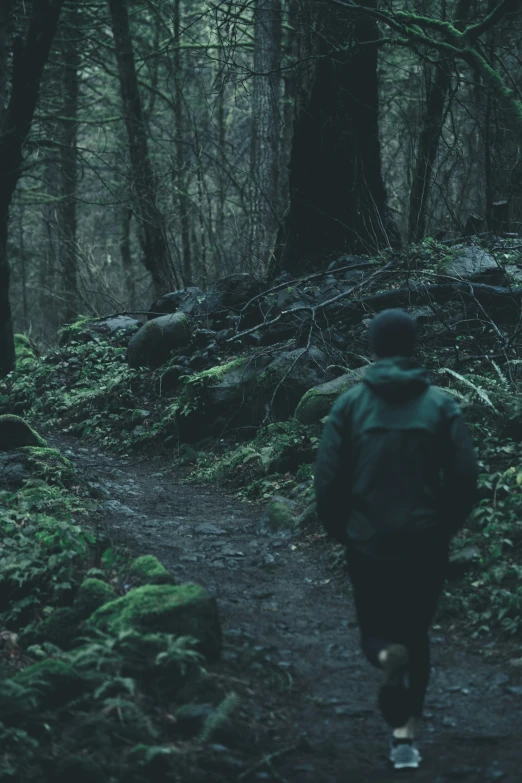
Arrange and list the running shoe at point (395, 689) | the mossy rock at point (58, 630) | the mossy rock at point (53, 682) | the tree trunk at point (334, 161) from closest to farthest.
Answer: the running shoe at point (395, 689) < the mossy rock at point (53, 682) < the mossy rock at point (58, 630) < the tree trunk at point (334, 161)

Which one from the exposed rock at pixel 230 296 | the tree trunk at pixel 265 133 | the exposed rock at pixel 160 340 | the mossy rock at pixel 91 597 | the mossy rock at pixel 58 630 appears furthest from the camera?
the tree trunk at pixel 265 133

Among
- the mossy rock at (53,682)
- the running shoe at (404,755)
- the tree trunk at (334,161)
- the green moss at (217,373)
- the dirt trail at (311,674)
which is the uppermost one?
the tree trunk at (334,161)

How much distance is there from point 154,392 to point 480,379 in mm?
6373

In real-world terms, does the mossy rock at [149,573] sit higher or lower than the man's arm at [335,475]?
lower

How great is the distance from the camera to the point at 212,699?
4.14 metres

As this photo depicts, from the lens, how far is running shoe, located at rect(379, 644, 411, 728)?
3.53m

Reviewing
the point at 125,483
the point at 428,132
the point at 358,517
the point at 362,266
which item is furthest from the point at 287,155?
the point at 358,517

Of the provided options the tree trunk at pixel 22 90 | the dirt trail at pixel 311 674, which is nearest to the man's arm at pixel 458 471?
the dirt trail at pixel 311 674

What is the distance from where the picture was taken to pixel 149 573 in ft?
A: 17.5

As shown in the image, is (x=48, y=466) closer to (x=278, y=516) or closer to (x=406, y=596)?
(x=278, y=516)

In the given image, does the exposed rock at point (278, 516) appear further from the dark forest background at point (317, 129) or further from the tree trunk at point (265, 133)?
the tree trunk at point (265, 133)

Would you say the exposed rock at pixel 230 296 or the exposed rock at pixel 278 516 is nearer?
the exposed rock at pixel 278 516

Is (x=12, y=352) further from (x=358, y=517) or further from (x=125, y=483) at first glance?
(x=358, y=517)

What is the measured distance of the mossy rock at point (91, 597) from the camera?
5.03 m
